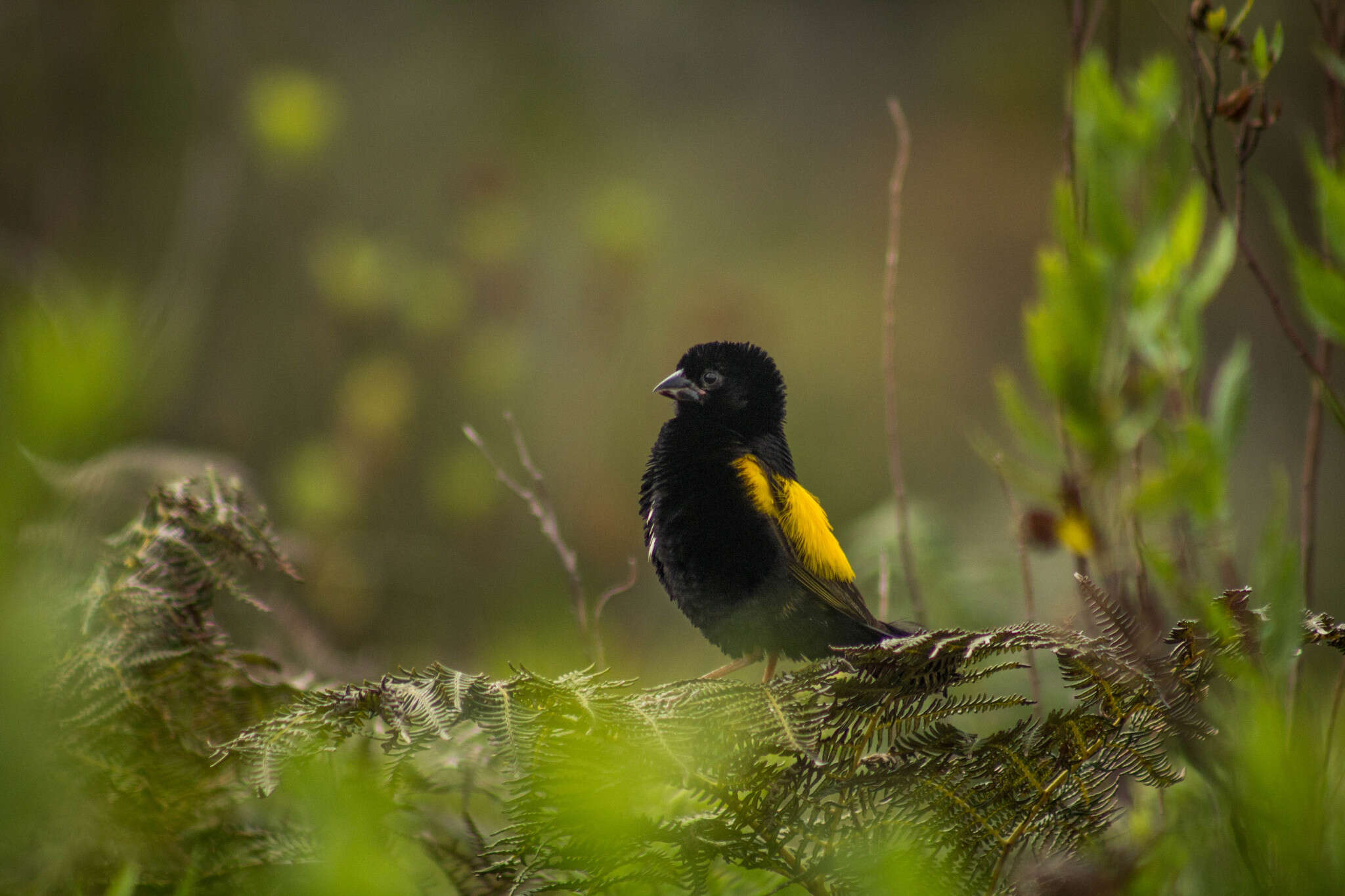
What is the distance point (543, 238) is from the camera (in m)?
5.20

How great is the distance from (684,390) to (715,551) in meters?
0.43

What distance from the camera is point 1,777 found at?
570 millimetres

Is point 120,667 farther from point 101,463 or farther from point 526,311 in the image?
point 526,311

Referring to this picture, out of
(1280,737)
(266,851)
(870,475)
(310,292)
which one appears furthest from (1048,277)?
(310,292)

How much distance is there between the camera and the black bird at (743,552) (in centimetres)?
185

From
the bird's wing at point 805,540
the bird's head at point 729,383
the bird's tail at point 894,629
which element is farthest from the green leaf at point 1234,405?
the bird's head at point 729,383

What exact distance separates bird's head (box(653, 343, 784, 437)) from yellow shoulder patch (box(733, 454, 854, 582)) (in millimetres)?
175

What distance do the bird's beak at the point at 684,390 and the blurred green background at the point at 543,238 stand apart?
2359mm

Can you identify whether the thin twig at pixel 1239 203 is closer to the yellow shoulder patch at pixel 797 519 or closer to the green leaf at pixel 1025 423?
the green leaf at pixel 1025 423

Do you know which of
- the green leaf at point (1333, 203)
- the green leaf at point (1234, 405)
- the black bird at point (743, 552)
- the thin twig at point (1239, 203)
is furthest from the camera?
the black bird at point (743, 552)

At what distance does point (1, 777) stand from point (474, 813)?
112cm

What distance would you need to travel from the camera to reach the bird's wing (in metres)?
1.85

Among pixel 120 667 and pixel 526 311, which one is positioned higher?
pixel 526 311

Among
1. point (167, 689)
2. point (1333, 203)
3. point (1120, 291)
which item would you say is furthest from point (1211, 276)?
point (167, 689)
